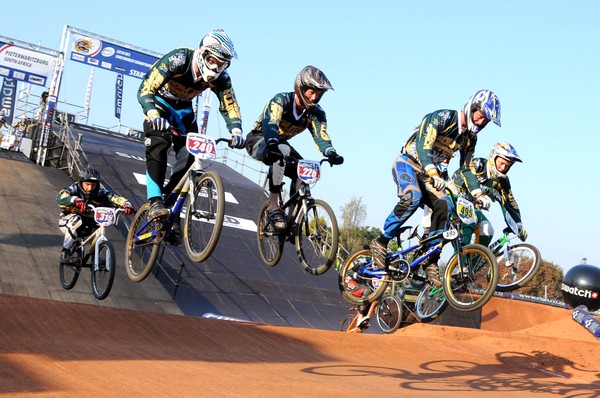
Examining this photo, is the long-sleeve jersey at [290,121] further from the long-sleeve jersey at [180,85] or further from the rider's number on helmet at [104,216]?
the rider's number on helmet at [104,216]

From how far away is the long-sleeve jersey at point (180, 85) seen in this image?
10.0m

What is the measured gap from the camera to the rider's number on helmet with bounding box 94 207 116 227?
1602 centimetres

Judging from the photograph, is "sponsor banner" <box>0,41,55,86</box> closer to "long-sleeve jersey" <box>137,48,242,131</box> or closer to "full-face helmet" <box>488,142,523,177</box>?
"long-sleeve jersey" <box>137,48,242,131</box>

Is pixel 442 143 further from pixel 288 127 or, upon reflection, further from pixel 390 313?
pixel 390 313

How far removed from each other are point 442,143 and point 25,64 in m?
21.3

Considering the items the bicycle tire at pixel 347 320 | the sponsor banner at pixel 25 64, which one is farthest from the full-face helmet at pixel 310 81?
the sponsor banner at pixel 25 64

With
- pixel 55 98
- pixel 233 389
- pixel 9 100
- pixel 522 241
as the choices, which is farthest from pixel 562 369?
pixel 9 100

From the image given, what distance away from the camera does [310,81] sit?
10594mm

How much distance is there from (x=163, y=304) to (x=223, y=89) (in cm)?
1128

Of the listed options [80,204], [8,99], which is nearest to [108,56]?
[8,99]

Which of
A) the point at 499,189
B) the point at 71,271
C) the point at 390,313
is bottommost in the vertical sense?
the point at 390,313

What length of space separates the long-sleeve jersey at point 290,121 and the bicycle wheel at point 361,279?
7.00 feet

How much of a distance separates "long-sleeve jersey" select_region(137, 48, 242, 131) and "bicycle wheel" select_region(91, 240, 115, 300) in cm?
592

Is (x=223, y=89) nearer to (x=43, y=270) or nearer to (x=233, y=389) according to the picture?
(x=233, y=389)
